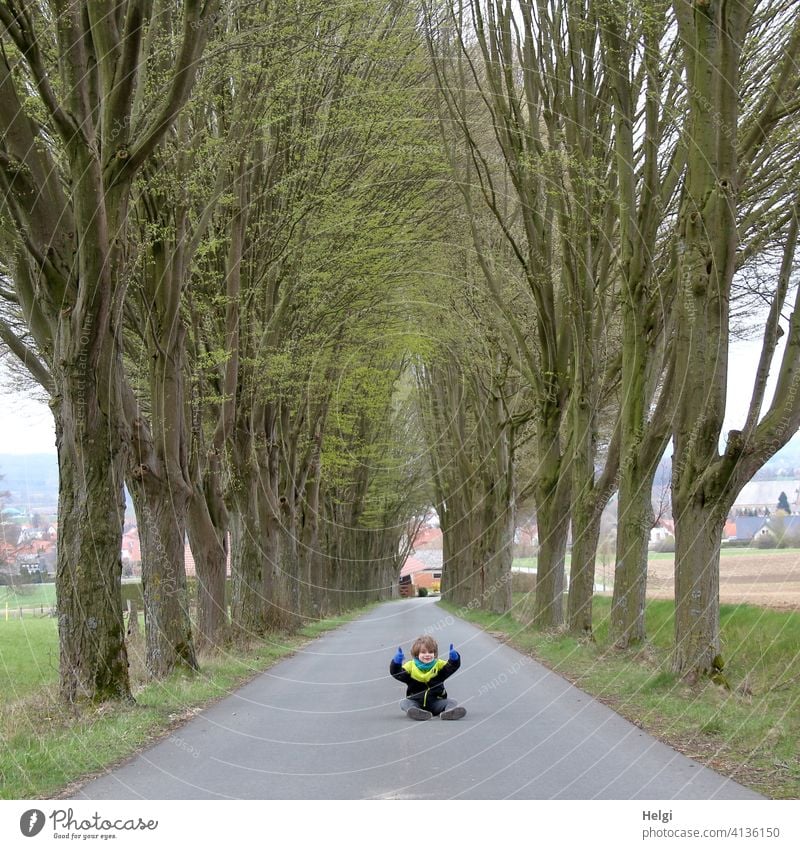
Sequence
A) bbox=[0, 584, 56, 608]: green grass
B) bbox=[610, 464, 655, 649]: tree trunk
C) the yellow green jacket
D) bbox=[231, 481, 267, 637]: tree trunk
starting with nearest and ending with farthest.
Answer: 1. bbox=[0, 584, 56, 608]: green grass
2. the yellow green jacket
3. bbox=[610, 464, 655, 649]: tree trunk
4. bbox=[231, 481, 267, 637]: tree trunk

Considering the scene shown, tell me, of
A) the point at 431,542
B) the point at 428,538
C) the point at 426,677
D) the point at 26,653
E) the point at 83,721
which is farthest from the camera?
the point at 431,542

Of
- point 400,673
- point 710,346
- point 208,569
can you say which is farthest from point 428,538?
point 400,673

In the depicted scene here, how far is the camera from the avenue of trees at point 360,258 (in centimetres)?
1012

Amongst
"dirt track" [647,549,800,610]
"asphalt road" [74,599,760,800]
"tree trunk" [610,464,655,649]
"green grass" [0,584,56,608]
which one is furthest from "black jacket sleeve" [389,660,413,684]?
"tree trunk" [610,464,655,649]

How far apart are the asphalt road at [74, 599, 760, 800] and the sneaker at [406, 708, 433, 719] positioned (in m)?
0.07

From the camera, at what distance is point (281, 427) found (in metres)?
24.4

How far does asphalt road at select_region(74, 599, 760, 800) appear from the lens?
6062 mm

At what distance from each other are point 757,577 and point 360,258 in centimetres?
900

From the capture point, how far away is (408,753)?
7.61 metres

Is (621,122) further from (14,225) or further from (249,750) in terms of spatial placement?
(249,750)

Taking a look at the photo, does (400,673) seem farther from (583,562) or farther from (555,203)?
(555,203)

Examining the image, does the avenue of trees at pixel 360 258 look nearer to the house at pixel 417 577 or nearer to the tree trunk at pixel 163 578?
the tree trunk at pixel 163 578

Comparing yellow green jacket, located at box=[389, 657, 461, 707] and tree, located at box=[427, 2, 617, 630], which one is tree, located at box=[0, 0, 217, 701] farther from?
tree, located at box=[427, 2, 617, 630]

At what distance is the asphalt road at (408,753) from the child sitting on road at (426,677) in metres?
0.19
